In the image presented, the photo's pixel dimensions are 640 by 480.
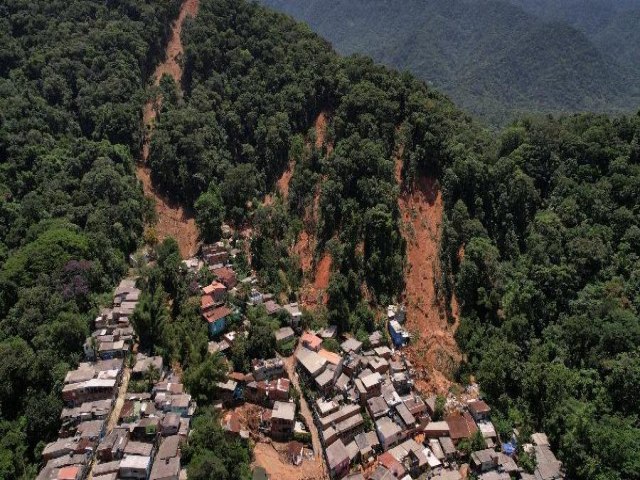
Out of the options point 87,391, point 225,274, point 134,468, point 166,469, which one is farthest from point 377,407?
point 87,391

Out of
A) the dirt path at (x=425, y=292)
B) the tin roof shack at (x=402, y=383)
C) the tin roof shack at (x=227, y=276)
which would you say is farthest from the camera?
the tin roof shack at (x=227, y=276)

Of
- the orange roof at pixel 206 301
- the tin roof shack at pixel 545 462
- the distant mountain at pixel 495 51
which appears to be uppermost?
the distant mountain at pixel 495 51

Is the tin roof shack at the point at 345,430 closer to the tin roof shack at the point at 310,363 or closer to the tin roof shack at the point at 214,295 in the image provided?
the tin roof shack at the point at 310,363

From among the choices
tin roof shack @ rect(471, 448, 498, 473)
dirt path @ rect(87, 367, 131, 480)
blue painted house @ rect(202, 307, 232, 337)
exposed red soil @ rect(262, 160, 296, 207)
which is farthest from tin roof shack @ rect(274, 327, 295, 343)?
exposed red soil @ rect(262, 160, 296, 207)

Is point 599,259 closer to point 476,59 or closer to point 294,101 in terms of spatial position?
point 294,101

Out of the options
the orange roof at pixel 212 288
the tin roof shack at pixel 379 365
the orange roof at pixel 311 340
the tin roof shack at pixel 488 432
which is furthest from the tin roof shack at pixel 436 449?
the orange roof at pixel 212 288

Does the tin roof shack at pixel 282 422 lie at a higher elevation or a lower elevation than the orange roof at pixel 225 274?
lower

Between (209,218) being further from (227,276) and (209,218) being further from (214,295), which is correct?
(214,295)
